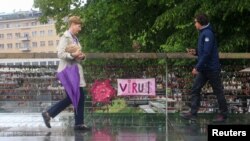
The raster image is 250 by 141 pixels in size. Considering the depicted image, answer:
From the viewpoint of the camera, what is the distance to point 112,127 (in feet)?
36.1

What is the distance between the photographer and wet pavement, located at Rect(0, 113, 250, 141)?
942cm

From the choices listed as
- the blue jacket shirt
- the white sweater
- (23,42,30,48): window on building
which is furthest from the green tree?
(23,42,30,48): window on building

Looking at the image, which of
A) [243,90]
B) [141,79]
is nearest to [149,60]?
[141,79]

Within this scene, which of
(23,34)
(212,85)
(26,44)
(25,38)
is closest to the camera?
(212,85)

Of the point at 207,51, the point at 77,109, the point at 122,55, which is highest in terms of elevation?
the point at 207,51

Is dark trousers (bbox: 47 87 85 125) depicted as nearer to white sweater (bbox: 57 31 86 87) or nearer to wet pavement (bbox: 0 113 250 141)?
wet pavement (bbox: 0 113 250 141)

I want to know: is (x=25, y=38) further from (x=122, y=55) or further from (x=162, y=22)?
(x=122, y=55)

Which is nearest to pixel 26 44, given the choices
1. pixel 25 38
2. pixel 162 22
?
pixel 25 38

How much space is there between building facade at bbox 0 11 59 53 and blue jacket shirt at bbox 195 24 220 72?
446 feet

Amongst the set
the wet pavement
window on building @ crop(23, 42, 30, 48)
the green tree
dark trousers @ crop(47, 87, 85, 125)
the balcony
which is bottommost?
window on building @ crop(23, 42, 30, 48)

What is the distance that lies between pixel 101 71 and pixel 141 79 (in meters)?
1.01

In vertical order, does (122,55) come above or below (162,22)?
below

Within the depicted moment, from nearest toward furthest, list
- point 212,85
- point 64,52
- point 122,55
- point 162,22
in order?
point 64,52 < point 212,85 < point 122,55 < point 162,22

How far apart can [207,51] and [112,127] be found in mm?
2456
